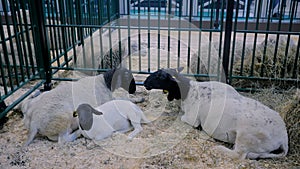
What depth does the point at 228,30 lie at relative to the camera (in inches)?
169

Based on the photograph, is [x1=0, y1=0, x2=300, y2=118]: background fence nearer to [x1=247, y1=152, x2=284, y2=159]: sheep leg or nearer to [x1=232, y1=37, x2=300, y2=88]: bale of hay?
[x1=232, y1=37, x2=300, y2=88]: bale of hay

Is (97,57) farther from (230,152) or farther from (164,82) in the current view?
(230,152)

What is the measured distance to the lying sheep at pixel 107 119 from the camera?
11.1ft

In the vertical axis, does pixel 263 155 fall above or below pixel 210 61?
below

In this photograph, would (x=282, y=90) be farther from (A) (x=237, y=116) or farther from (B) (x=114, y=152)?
(B) (x=114, y=152)

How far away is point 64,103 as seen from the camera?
3582 mm

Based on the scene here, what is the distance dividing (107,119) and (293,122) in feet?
6.75

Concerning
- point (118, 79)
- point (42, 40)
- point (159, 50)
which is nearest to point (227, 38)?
point (159, 50)

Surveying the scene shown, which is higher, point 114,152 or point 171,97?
point 171,97

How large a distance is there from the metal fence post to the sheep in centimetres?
181

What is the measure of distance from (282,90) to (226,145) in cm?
160

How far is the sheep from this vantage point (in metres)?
3.10

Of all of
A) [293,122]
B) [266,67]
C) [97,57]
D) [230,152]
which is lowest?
[230,152]

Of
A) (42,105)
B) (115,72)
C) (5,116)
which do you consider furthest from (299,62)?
(5,116)
